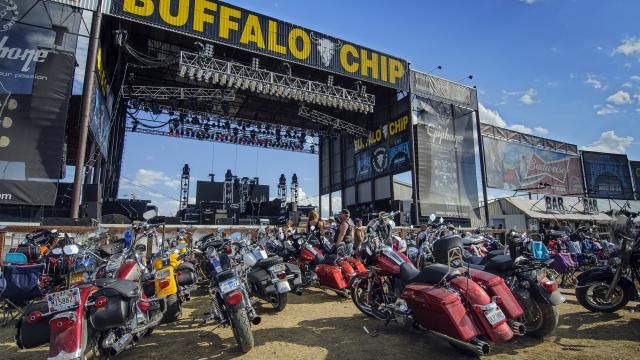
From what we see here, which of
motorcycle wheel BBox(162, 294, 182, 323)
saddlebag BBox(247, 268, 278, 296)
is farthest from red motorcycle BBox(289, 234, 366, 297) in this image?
motorcycle wheel BBox(162, 294, 182, 323)

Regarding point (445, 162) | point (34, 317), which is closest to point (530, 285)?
point (34, 317)

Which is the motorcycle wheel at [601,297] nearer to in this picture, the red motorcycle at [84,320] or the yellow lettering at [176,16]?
the red motorcycle at [84,320]

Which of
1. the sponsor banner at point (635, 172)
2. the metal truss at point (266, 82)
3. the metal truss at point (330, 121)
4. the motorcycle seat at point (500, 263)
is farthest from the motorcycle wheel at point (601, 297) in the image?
the sponsor banner at point (635, 172)

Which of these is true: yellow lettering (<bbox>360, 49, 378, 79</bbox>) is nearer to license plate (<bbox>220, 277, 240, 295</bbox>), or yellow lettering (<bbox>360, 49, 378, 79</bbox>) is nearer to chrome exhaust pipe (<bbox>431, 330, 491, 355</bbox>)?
license plate (<bbox>220, 277, 240, 295</bbox>)

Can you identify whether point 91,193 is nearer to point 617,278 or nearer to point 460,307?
point 460,307

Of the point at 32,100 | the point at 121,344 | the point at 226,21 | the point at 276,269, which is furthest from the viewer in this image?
the point at 226,21

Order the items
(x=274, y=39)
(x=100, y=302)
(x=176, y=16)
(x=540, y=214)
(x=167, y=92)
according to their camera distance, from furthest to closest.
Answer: (x=540, y=214) < (x=167, y=92) < (x=274, y=39) < (x=176, y=16) < (x=100, y=302)

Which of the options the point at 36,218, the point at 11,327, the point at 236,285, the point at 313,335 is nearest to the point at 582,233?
the point at 313,335

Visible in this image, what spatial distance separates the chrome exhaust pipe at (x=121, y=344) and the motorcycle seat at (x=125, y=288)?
392mm

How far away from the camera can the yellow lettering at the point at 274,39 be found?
15.8 meters

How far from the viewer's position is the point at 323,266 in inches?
243

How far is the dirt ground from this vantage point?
138 inches

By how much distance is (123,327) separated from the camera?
321 cm

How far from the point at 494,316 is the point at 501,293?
1.20ft
